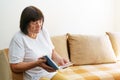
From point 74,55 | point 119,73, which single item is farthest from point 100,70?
point 74,55

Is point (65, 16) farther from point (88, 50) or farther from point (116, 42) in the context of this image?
point (116, 42)

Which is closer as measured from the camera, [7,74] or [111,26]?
[7,74]

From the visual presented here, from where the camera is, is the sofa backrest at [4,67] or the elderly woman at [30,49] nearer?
the elderly woman at [30,49]

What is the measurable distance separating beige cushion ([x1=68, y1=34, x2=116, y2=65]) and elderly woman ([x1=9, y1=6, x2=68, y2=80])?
0.70 metres

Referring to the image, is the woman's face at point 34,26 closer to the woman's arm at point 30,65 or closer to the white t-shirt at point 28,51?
the white t-shirt at point 28,51

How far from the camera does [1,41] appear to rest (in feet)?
7.95

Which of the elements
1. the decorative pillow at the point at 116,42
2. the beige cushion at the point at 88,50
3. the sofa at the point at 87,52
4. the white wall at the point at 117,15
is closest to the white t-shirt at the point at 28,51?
the sofa at the point at 87,52

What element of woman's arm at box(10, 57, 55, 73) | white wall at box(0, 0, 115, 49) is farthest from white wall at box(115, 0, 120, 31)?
woman's arm at box(10, 57, 55, 73)

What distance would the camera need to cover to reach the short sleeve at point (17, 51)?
1581 millimetres

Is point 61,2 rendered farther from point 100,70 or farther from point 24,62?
point 24,62

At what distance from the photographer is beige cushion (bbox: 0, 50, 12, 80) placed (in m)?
2.06

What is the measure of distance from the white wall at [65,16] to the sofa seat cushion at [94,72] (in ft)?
2.13

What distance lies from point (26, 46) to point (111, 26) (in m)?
1.80

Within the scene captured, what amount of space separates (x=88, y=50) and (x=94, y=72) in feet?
1.33
